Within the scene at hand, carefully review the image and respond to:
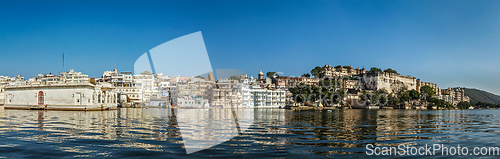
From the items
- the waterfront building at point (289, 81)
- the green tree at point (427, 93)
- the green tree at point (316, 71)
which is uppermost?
the green tree at point (316, 71)

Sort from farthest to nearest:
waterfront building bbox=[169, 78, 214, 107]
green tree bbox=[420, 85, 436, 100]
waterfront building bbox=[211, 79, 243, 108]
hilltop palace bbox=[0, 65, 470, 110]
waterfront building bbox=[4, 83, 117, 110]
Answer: green tree bbox=[420, 85, 436, 100] → waterfront building bbox=[211, 79, 243, 108] → waterfront building bbox=[169, 78, 214, 107] → hilltop palace bbox=[0, 65, 470, 110] → waterfront building bbox=[4, 83, 117, 110]

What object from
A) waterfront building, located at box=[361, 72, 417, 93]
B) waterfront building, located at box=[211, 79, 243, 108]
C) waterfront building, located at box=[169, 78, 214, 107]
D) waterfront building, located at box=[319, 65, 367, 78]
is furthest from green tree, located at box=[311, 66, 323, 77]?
waterfront building, located at box=[169, 78, 214, 107]

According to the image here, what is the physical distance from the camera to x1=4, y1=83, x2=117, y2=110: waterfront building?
4931 centimetres

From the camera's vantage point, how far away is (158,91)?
3900 inches

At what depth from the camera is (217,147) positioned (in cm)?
1002

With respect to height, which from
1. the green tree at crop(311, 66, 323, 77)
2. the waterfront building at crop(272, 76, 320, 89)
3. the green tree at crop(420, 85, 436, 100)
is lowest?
the green tree at crop(420, 85, 436, 100)

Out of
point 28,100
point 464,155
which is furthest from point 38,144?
point 28,100

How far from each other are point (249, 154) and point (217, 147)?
1.44 metres

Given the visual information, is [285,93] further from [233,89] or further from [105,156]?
[105,156]

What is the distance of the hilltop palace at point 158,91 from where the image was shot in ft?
165

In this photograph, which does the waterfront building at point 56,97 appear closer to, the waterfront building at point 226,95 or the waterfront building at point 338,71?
the waterfront building at point 226,95

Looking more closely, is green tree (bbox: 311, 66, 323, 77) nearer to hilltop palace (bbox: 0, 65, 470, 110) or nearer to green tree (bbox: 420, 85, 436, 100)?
hilltop palace (bbox: 0, 65, 470, 110)

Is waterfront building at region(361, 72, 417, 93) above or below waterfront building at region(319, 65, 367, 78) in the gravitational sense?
below

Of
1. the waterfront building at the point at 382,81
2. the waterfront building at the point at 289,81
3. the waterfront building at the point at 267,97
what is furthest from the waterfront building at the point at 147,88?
the waterfront building at the point at 382,81
